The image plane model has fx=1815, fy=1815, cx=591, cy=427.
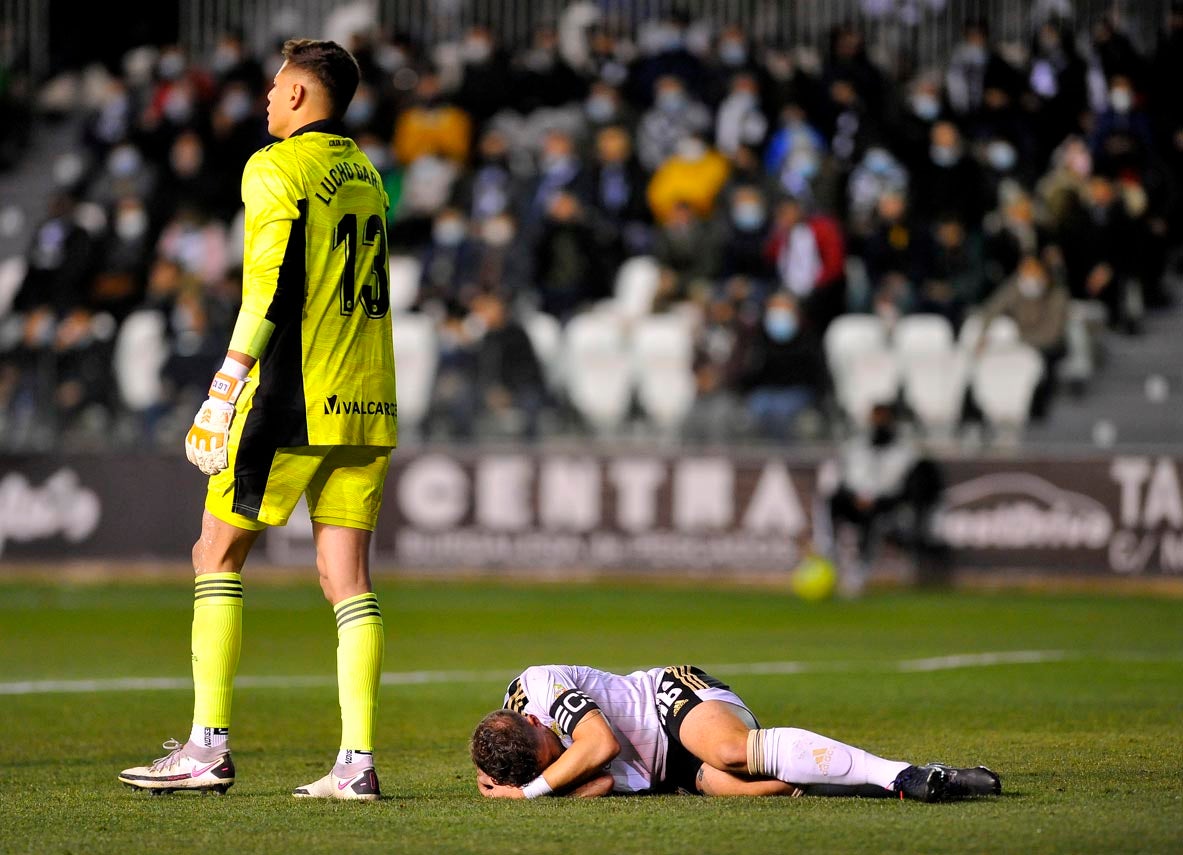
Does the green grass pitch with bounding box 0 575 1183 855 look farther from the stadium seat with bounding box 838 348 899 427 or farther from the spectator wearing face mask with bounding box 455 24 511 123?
the spectator wearing face mask with bounding box 455 24 511 123

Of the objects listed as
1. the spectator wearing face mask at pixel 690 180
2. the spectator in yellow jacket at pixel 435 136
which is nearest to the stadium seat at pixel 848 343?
the spectator wearing face mask at pixel 690 180

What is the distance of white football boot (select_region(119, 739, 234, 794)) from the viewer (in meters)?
6.59

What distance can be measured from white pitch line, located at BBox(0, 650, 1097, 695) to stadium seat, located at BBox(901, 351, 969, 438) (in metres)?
6.41

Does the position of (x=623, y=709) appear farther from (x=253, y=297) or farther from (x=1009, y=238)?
(x=1009, y=238)

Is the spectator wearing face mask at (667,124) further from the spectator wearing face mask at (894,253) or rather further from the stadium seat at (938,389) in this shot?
the stadium seat at (938,389)

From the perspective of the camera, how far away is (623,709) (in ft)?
21.5

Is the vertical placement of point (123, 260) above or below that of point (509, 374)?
above

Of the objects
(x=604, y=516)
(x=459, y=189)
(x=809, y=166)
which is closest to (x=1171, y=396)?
(x=809, y=166)

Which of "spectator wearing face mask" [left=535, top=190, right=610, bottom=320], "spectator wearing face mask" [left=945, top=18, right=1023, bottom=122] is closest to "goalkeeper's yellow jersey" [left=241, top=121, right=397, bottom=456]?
"spectator wearing face mask" [left=535, top=190, right=610, bottom=320]

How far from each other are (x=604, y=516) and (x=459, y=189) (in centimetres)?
487

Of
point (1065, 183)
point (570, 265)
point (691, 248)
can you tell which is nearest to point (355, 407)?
point (691, 248)

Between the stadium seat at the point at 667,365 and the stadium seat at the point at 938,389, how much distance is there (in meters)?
2.29

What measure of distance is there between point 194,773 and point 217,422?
1.31 metres

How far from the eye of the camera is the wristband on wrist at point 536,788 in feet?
21.0
